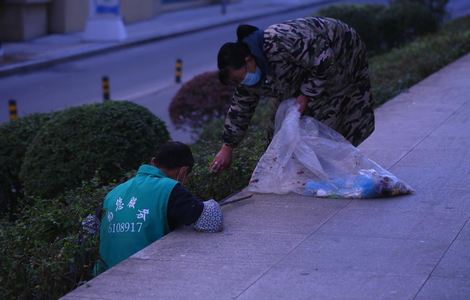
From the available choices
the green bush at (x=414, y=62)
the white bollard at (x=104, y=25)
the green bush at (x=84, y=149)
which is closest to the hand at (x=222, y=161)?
the green bush at (x=84, y=149)

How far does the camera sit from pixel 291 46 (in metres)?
6.39

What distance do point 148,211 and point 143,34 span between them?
21.9m

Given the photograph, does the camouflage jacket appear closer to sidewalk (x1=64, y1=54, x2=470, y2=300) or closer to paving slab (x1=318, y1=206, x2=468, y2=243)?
sidewalk (x1=64, y1=54, x2=470, y2=300)

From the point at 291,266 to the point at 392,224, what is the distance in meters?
1.08

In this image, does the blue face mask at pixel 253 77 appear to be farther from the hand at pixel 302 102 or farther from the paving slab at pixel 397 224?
the paving slab at pixel 397 224

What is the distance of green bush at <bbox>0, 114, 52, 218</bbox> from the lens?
8.78 meters

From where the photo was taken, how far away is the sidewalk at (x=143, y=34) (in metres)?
22.4

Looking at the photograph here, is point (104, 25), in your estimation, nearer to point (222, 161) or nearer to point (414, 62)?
point (414, 62)

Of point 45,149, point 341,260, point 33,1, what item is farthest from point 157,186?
point 33,1

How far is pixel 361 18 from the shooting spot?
56.7 ft

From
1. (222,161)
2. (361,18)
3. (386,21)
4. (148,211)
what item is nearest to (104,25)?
(386,21)

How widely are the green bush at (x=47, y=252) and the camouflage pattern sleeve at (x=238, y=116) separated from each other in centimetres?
102

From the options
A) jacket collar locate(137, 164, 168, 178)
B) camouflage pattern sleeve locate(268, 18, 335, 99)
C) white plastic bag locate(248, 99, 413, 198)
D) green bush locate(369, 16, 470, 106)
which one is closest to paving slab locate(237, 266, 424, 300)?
jacket collar locate(137, 164, 168, 178)

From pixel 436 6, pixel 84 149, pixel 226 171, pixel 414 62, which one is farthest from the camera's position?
pixel 436 6
